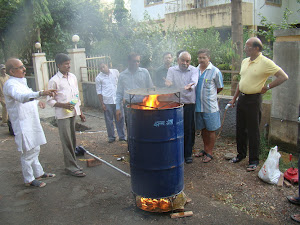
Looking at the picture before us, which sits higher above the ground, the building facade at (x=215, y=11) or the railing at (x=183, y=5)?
the railing at (x=183, y=5)

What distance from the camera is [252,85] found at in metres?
4.22

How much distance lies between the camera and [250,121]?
4387 mm

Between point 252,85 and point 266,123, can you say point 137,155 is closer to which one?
point 252,85

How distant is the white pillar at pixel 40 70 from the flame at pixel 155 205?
37.2ft

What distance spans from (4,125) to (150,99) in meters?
6.55

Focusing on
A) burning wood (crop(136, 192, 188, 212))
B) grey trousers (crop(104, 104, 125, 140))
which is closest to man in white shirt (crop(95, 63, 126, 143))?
grey trousers (crop(104, 104, 125, 140))

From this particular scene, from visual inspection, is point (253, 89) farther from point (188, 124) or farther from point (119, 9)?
point (119, 9)

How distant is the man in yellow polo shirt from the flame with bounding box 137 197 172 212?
5.64 ft

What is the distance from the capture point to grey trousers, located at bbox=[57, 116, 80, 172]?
4.30m

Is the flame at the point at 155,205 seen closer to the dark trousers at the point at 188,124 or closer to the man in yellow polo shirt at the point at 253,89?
the dark trousers at the point at 188,124

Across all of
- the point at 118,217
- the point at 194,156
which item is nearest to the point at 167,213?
the point at 118,217

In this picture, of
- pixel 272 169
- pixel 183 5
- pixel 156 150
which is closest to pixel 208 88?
pixel 272 169

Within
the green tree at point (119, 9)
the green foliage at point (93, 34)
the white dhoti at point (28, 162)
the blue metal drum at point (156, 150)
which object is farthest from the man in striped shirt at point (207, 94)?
the green tree at point (119, 9)

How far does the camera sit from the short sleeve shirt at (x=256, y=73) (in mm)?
4066
